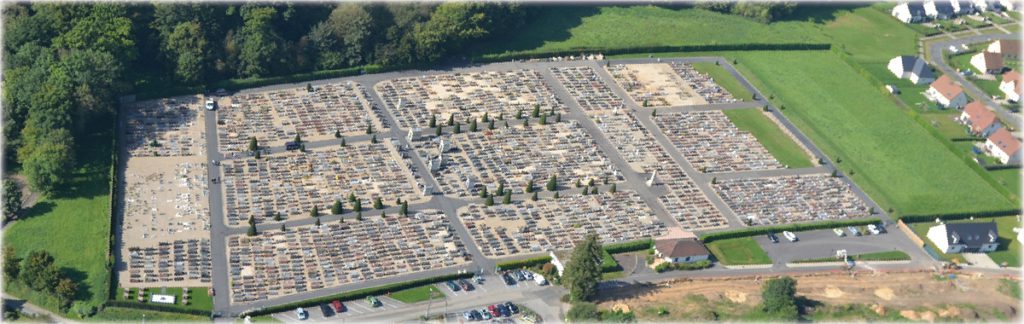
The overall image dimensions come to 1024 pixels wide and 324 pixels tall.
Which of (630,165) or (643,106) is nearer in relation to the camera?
(630,165)

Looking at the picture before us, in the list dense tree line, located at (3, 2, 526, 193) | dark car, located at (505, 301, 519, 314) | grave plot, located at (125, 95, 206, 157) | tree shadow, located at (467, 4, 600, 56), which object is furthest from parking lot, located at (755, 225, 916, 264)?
grave plot, located at (125, 95, 206, 157)

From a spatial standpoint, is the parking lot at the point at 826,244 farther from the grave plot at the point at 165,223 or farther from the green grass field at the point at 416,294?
the grave plot at the point at 165,223

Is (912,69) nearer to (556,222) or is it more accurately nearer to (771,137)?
(771,137)

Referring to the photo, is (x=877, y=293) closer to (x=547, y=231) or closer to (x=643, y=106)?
(x=547, y=231)

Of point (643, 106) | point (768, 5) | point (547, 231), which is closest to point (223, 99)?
point (547, 231)

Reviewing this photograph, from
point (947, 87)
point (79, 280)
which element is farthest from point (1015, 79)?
point (79, 280)

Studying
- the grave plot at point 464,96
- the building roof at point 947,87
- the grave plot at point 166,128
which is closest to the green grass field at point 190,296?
the grave plot at point 166,128
